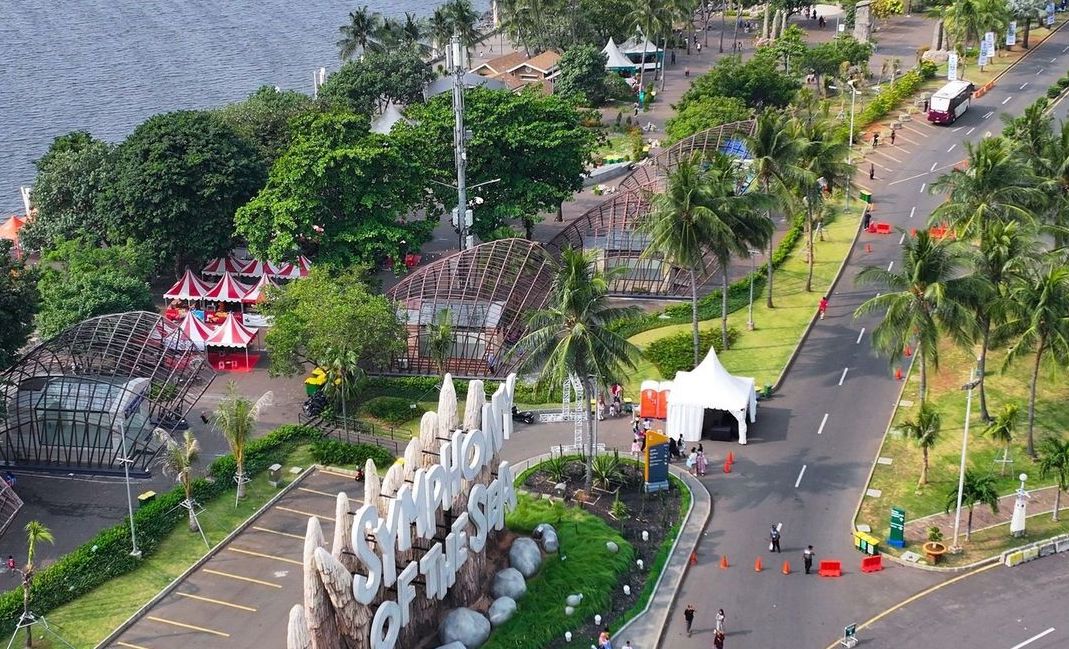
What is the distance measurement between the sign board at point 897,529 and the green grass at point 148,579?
1275 inches

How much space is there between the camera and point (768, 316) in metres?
92.6

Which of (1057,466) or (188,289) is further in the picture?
(188,289)

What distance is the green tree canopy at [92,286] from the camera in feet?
278

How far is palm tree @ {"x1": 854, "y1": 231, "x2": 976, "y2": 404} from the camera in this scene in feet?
227

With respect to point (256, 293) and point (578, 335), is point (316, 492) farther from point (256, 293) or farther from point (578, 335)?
point (256, 293)

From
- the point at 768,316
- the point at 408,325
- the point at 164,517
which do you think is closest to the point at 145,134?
the point at 408,325

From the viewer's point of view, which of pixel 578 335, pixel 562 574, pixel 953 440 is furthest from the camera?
pixel 953 440

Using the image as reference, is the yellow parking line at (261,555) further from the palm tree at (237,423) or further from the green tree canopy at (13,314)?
the green tree canopy at (13,314)

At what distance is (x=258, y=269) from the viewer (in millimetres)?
99000

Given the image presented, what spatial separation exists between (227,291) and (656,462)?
39.1 meters

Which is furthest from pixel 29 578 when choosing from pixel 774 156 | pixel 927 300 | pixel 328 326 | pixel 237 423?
pixel 774 156

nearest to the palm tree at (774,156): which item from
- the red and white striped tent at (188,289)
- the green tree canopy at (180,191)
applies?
the green tree canopy at (180,191)

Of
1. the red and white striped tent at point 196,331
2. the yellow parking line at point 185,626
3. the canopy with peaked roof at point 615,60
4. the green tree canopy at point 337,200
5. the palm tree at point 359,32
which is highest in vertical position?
the palm tree at point 359,32

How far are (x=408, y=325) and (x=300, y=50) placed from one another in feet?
379
